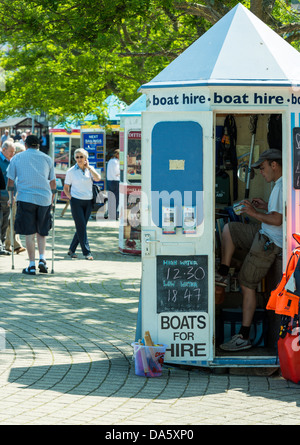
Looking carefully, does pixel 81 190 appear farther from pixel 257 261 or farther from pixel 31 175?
pixel 257 261

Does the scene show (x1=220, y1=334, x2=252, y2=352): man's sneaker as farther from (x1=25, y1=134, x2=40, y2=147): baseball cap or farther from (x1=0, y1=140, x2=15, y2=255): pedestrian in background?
(x1=0, y1=140, x2=15, y2=255): pedestrian in background

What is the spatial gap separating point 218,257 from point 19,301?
3.21 m

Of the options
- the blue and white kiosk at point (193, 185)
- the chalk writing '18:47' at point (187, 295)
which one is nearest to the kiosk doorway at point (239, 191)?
the blue and white kiosk at point (193, 185)

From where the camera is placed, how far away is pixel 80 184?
14.5m

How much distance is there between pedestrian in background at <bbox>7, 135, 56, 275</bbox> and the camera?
1264 cm

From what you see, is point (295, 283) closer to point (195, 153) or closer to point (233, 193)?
point (195, 153)

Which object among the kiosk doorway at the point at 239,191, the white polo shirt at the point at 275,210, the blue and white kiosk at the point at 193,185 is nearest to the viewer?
the blue and white kiosk at the point at 193,185

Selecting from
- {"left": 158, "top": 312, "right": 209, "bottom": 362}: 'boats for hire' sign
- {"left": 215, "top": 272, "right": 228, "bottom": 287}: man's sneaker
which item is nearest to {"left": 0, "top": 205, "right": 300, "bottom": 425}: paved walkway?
{"left": 158, "top": 312, "right": 209, "bottom": 362}: 'boats for hire' sign

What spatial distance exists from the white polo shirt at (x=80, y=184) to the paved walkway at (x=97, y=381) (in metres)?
3.39

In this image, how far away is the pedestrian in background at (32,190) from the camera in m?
12.6

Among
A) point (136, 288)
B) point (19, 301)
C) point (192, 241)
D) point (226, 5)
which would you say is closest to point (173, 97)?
point (192, 241)

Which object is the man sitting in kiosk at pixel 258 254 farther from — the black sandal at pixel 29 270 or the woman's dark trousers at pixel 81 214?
the woman's dark trousers at pixel 81 214

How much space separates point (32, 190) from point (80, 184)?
193 cm

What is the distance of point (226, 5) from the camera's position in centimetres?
1448
